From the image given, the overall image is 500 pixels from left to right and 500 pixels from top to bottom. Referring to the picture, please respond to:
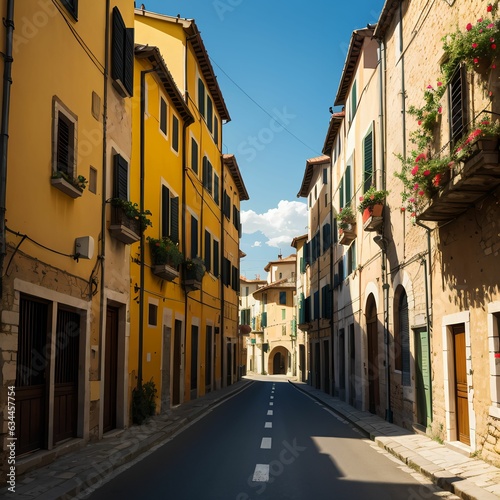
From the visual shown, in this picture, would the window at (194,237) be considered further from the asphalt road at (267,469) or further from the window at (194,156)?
the asphalt road at (267,469)

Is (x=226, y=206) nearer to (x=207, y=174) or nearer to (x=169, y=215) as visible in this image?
(x=207, y=174)

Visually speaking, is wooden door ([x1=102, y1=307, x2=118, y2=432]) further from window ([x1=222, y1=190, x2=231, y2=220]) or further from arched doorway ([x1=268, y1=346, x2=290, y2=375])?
arched doorway ([x1=268, y1=346, x2=290, y2=375])

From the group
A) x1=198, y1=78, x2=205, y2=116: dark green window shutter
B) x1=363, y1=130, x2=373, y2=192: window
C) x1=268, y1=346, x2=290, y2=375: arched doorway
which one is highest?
x1=198, y1=78, x2=205, y2=116: dark green window shutter

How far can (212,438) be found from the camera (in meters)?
13.4

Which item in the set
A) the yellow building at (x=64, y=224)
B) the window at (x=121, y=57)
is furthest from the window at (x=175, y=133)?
the yellow building at (x=64, y=224)

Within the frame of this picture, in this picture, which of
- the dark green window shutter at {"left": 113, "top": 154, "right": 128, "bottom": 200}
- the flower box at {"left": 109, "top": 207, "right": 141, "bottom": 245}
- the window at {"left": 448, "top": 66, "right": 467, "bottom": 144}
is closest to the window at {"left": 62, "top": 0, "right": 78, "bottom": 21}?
the dark green window shutter at {"left": 113, "top": 154, "right": 128, "bottom": 200}

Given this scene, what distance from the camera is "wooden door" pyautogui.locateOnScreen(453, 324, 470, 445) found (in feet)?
38.1

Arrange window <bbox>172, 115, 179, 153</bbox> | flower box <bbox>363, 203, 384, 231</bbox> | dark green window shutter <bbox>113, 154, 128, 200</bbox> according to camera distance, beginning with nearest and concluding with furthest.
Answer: dark green window shutter <bbox>113, 154, 128, 200</bbox> → flower box <bbox>363, 203, 384, 231</bbox> → window <bbox>172, 115, 179, 153</bbox>

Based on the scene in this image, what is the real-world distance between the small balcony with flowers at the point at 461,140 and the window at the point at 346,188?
1157 cm

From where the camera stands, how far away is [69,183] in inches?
424

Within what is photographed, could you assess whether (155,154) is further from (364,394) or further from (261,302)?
(261,302)

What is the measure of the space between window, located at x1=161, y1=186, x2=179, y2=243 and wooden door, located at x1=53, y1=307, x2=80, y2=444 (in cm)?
751

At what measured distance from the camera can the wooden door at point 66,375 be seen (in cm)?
1110

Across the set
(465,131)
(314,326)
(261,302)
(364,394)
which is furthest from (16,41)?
(261,302)
